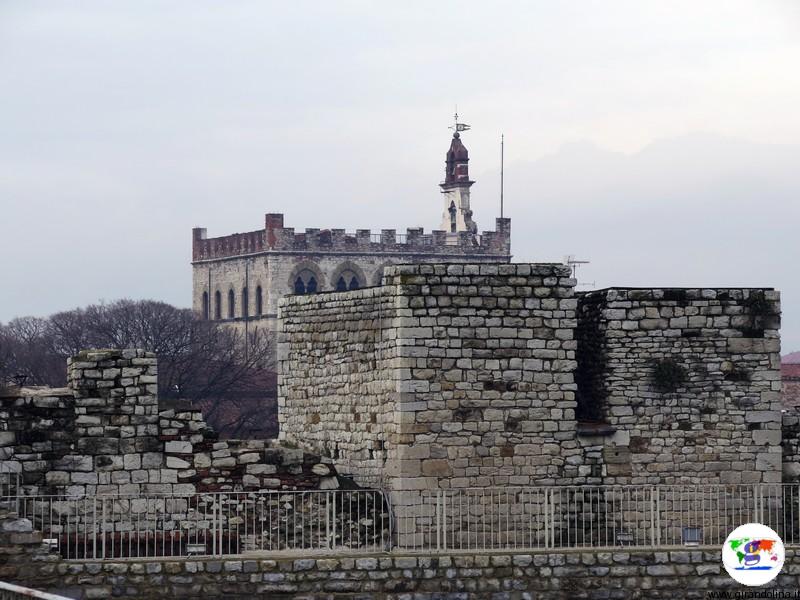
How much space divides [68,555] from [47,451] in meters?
1.21

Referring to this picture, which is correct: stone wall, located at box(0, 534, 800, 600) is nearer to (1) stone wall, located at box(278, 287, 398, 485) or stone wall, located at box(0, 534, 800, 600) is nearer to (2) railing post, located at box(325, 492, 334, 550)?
(2) railing post, located at box(325, 492, 334, 550)

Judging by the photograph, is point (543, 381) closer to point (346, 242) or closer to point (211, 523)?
point (211, 523)

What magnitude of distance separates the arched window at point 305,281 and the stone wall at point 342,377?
123830mm

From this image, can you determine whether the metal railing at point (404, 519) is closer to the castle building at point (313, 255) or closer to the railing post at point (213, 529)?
the railing post at point (213, 529)

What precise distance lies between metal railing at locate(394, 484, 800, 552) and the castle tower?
129642 millimetres

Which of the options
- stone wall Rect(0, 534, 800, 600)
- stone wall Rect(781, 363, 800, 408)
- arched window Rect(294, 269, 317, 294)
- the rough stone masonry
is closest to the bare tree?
stone wall Rect(781, 363, 800, 408)

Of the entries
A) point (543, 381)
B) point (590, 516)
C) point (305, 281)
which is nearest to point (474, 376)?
point (543, 381)

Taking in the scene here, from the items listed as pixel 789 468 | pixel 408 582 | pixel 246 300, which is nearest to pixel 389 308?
pixel 408 582

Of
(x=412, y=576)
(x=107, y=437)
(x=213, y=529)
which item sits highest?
(x=107, y=437)

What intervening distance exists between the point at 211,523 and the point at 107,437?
1.34 meters

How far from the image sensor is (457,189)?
159 meters

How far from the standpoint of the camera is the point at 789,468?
24.6 metres

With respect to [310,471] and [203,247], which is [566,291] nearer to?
[310,471]

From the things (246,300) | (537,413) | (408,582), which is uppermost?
(246,300)
